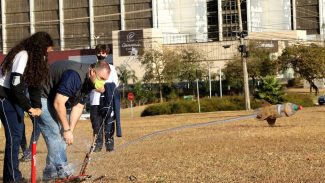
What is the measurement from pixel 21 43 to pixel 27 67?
34 cm

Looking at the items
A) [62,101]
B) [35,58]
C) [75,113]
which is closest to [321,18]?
[75,113]

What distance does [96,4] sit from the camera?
10512 centimetres

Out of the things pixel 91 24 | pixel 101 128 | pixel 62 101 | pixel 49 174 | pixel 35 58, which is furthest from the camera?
pixel 91 24

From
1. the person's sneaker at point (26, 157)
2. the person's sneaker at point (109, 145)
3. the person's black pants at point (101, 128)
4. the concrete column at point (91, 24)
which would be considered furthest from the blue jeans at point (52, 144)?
the concrete column at point (91, 24)

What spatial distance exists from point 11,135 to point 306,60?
6287 centimetres

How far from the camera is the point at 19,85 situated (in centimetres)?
638

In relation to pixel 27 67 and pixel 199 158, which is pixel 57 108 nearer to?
pixel 27 67

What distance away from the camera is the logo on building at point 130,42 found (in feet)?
298

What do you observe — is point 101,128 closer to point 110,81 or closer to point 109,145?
point 109,145

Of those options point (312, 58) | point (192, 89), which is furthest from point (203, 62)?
point (312, 58)

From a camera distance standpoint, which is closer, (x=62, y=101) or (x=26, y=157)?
(x=62, y=101)

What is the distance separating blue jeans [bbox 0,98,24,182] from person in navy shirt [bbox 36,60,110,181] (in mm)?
253

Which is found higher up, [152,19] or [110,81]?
[152,19]

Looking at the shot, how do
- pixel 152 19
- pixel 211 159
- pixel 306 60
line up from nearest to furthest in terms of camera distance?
pixel 211 159
pixel 306 60
pixel 152 19
